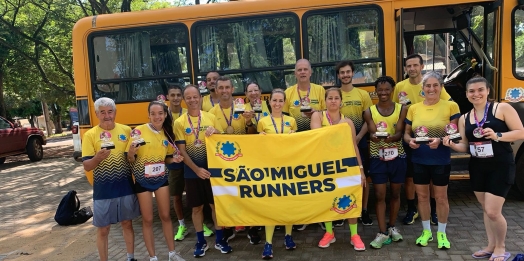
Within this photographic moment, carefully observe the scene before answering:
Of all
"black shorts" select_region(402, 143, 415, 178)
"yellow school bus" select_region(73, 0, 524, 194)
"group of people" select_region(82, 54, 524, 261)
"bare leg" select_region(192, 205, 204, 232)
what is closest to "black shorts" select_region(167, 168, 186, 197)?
"group of people" select_region(82, 54, 524, 261)

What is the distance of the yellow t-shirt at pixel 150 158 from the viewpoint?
3758 mm

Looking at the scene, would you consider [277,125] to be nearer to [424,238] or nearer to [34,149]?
[424,238]

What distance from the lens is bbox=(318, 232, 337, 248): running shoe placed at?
4.33 metres

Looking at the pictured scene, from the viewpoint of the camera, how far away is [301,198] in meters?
4.12

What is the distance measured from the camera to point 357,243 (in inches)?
165

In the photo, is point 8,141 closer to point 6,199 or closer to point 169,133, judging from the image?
point 6,199

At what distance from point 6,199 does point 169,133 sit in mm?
6527

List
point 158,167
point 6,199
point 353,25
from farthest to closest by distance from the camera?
point 6,199
point 353,25
point 158,167

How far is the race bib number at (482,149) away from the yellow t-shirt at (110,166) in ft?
11.1

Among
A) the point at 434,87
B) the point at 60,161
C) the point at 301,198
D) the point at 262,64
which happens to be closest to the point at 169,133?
the point at 301,198

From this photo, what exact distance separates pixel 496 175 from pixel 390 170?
1.02 meters

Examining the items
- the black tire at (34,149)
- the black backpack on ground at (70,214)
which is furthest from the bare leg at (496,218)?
the black tire at (34,149)

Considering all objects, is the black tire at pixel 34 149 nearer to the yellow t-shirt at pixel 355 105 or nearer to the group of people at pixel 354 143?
the group of people at pixel 354 143

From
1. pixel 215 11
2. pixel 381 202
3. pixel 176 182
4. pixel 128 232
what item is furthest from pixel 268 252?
pixel 215 11
